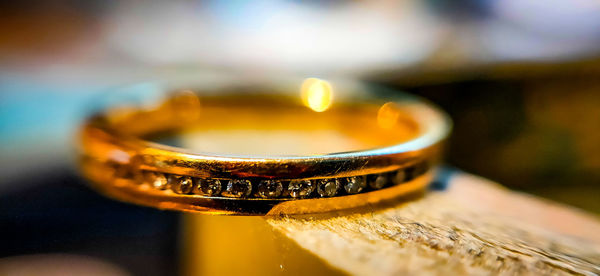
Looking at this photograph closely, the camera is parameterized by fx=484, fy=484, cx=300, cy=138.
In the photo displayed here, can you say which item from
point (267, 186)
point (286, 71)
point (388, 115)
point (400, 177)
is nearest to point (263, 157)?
point (267, 186)

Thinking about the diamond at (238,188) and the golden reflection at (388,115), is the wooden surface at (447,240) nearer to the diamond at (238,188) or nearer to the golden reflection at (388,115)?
the diamond at (238,188)

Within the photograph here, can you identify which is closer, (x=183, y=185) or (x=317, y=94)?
(x=183, y=185)

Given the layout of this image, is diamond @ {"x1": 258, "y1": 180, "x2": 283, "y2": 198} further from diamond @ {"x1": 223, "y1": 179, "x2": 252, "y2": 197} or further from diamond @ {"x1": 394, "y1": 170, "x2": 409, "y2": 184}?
diamond @ {"x1": 394, "y1": 170, "x2": 409, "y2": 184}

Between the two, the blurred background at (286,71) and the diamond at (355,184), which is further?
the blurred background at (286,71)

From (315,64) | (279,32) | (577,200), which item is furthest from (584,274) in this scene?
(279,32)

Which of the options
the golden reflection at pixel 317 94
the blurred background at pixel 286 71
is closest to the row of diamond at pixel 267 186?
the blurred background at pixel 286 71

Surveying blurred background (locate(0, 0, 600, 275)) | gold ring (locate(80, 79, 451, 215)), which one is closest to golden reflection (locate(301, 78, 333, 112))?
gold ring (locate(80, 79, 451, 215))

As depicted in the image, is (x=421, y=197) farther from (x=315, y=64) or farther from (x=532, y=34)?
(x=532, y=34)

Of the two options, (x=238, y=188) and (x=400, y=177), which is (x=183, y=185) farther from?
(x=400, y=177)
